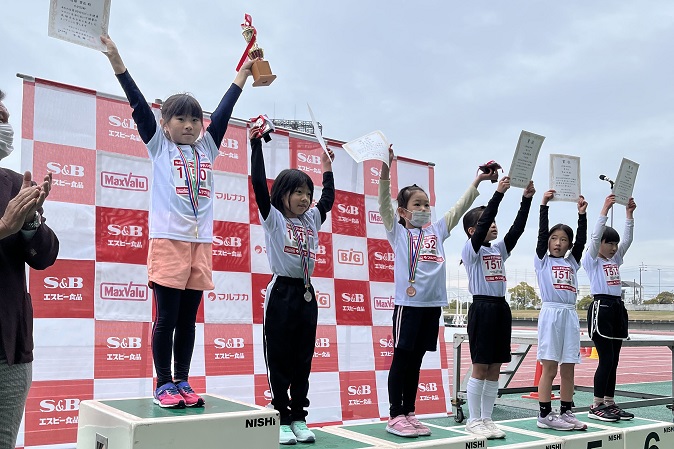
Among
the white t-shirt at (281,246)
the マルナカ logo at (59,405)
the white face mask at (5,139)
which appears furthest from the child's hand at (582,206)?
the white face mask at (5,139)

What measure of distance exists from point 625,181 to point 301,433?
132 inches

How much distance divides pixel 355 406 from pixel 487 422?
146 cm

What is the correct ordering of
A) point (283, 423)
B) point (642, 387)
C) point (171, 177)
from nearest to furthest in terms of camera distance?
point (171, 177), point (283, 423), point (642, 387)

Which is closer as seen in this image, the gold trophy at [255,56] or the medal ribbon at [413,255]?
the gold trophy at [255,56]

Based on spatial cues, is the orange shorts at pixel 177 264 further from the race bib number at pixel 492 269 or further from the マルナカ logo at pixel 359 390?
the マルナカ logo at pixel 359 390

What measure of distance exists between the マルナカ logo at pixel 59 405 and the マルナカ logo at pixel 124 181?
4.32 feet

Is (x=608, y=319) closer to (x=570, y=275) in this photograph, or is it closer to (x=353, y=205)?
(x=570, y=275)

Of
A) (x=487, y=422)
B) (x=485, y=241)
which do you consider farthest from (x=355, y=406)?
(x=485, y=241)

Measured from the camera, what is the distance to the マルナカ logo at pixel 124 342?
3889 millimetres

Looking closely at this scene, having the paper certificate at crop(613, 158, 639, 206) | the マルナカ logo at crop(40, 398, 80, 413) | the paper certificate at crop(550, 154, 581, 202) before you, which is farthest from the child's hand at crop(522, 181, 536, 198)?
the マルナカ logo at crop(40, 398, 80, 413)

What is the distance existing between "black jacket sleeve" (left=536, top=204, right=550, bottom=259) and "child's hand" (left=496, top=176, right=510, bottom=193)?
545mm

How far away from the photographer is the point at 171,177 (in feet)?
9.20

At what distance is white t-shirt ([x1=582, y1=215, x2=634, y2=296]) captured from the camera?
489cm

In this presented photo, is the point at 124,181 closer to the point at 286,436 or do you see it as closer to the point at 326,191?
the point at 326,191
